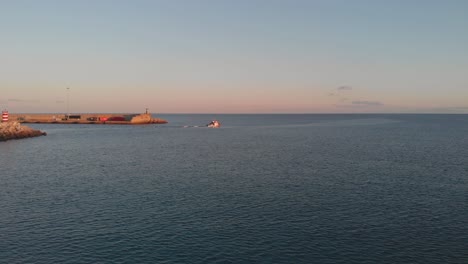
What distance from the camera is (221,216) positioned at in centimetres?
4322

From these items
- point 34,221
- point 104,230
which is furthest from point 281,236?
point 34,221

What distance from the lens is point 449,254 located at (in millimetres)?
33156

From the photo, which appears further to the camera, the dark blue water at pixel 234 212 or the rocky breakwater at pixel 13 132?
the rocky breakwater at pixel 13 132

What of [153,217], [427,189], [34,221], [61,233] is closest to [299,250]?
[153,217]

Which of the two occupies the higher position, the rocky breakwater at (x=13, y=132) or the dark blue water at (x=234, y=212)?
the rocky breakwater at (x=13, y=132)

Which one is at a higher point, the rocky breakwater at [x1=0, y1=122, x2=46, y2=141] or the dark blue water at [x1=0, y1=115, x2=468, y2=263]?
the rocky breakwater at [x1=0, y1=122, x2=46, y2=141]

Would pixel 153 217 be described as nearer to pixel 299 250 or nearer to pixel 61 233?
pixel 61 233

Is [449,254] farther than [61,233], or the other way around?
[61,233]

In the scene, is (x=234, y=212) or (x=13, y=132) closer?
(x=234, y=212)

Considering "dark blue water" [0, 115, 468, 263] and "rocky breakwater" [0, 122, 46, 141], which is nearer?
"dark blue water" [0, 115, 468, 263]

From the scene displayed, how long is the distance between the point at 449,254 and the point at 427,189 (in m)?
25.0

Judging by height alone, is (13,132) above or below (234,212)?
above

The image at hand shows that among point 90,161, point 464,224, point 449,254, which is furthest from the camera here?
point 90,161

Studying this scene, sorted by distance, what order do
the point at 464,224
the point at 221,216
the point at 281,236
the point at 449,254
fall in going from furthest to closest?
the point at 221,216 → the point at 464,224 → the point at 281,236 → the point at 449,254
